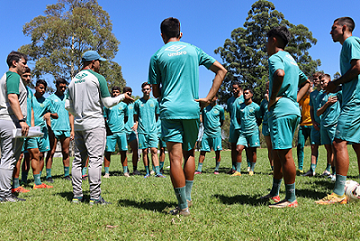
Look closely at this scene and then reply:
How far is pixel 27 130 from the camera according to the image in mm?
4367

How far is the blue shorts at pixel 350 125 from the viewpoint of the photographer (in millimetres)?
3801

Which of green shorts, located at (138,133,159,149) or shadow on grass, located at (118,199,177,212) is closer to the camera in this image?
shadow on grass, located at (118,199,177,212)

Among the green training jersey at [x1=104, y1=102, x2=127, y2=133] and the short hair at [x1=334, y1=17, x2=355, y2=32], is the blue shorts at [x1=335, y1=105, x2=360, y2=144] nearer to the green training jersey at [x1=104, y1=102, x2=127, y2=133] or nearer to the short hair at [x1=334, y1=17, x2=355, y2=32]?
the short hair at [x1=334, y1=17, x2=355, y2=32]

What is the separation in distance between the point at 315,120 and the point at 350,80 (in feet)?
11.5

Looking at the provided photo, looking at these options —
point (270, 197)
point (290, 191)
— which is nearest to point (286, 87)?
point (290, 191)

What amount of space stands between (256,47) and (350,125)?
133ft

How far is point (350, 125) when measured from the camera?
3.81 meters

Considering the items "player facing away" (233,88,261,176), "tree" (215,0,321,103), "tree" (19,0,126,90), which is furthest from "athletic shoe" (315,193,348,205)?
"tree" (215,0,321,103)

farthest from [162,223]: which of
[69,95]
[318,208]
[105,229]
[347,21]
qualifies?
[347,21]

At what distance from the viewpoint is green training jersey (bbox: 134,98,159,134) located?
317 inches

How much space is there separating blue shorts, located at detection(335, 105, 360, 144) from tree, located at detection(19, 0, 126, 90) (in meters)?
27.7

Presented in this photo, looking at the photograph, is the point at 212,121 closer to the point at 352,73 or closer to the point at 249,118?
the point at 249,118

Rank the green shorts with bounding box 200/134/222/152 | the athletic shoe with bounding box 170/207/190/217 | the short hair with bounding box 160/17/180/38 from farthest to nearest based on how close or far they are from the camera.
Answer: the green shorts with bounding box 200/134/222/152
the short hair with bounding box 160/17/180/38
the athletic shoe with bounding box 170/207/190/217

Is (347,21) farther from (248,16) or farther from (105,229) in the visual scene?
(248,16)
